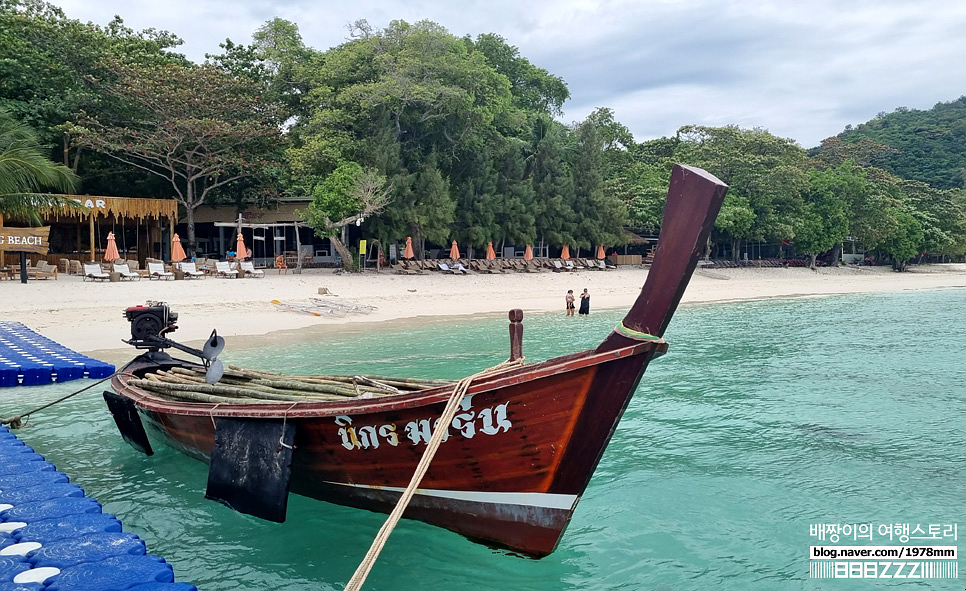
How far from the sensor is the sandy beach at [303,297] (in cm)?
1875

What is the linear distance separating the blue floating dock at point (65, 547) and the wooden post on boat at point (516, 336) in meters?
3.13

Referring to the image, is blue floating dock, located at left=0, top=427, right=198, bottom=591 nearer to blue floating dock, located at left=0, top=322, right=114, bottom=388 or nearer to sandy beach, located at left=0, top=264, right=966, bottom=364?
blue floating dock, located at left=0, top=322, right=114, bottom=388

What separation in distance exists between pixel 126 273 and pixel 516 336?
2326cm

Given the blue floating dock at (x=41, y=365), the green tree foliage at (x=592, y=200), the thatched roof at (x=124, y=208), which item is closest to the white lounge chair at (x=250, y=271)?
the thatched roof at (x=124, y=208)

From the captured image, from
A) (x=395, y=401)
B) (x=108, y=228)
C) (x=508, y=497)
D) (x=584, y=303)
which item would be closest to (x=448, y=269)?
(x=584, y=303)

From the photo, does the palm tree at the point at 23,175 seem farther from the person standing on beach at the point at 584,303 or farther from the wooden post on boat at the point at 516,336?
the wooden post on boat at the point at 516,336

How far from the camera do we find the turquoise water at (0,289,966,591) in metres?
5.89

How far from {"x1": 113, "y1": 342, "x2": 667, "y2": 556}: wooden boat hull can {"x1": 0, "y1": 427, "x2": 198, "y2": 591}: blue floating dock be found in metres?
1.46

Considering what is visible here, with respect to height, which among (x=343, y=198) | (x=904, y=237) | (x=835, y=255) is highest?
(x=343, y=198)

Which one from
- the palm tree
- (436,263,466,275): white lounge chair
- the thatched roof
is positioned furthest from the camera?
(436,263,466,275): white lounge chair

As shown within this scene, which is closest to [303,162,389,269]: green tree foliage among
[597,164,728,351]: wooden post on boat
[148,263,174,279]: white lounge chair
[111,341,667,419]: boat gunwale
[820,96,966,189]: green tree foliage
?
[148,263,174,279]: white lounge chair

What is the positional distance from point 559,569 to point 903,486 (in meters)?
4.74

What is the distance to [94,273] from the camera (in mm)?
24672

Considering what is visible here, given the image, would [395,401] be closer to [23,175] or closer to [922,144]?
[23,175]
